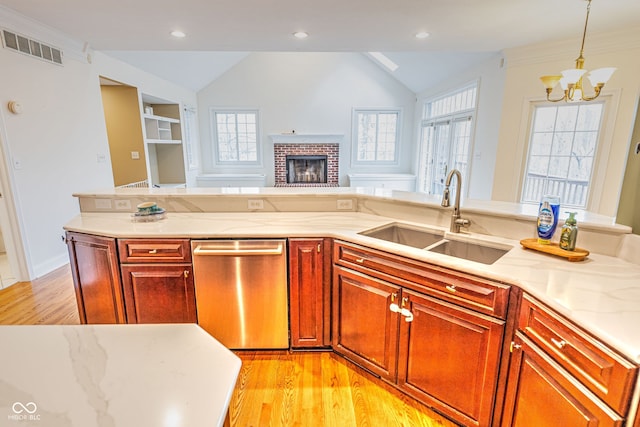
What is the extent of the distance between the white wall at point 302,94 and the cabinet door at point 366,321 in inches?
235

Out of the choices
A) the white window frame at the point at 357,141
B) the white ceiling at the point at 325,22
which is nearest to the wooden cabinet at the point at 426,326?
the white ceiling at the point at 325,22

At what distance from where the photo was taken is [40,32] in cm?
316

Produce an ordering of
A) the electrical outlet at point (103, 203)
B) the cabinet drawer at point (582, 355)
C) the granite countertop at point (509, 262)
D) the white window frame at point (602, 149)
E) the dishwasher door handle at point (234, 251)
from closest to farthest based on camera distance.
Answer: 1. the cabinet drawer at point (582, 355)
2. the granite countertop at point (509, 262)
3. the dishwasher door handle at point (234, 251)
4. the electrical outlet at point (103, 203)
5. the white window frame at point (602, 149)

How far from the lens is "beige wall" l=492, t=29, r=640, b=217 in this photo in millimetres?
3271

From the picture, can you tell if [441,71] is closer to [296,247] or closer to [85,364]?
[296,247]

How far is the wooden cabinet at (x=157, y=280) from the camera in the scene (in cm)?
188

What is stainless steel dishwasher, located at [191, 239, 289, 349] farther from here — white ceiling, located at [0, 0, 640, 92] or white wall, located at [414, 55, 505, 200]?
white wall, located at [414, 55, 505, 200]

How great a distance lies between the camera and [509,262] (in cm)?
142

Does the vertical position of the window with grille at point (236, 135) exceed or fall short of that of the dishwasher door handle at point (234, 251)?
it exceeds it

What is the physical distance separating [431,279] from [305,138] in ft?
20.7

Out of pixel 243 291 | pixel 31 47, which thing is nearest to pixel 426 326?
pixel 243 291

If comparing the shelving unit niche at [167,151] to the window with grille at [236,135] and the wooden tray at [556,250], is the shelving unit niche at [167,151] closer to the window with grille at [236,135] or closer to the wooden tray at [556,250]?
the window with grille at [236,135]

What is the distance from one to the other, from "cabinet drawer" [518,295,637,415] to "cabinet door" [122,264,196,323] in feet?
5.80

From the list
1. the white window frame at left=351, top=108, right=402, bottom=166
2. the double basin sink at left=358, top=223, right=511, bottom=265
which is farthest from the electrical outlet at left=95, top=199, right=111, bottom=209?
the white window frame at left=351, top=108, right=402, bottom=166
